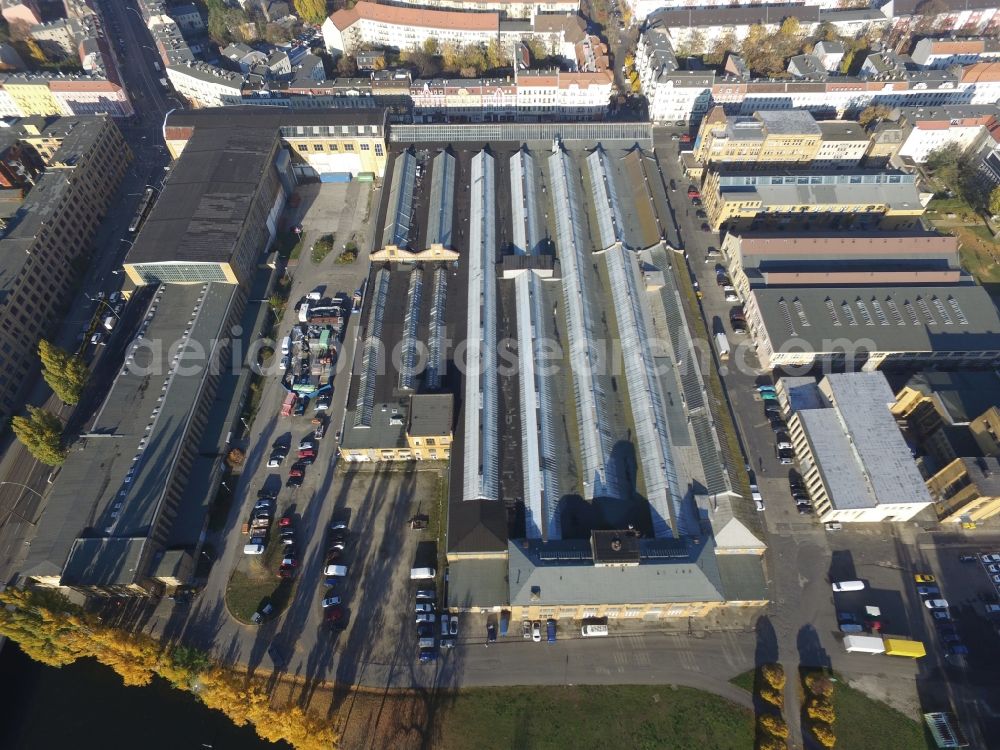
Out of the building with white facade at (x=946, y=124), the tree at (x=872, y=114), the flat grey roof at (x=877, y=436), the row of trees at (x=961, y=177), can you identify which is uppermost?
the tree at (x=872, y=114)

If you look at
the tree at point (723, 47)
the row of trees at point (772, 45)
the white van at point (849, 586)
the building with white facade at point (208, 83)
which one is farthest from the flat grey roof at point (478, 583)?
the tree at point (723, 47)

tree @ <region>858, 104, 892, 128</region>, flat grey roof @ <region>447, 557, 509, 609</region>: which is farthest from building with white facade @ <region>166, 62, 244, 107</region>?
tree @ <region>858, 104, 892, 128</region>

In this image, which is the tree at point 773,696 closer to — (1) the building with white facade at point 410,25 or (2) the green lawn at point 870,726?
(2) the green lawn at point 870,726

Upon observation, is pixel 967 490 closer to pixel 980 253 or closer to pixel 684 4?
pixel 980 253

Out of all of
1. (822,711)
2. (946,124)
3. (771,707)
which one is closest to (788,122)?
(946,124)

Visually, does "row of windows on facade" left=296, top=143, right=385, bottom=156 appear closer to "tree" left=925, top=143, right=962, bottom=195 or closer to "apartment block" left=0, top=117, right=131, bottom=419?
"apartment block" left=0, top=117, right=131, bottom=419
